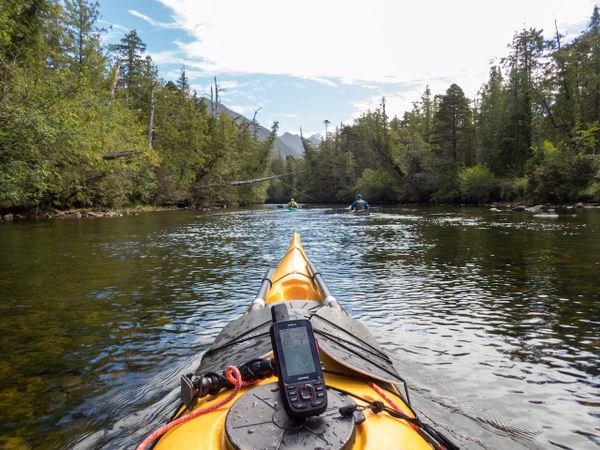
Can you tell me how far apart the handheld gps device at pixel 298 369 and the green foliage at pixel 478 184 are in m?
47.1

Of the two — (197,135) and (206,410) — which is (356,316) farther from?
(197,135)

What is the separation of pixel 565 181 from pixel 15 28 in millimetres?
40157

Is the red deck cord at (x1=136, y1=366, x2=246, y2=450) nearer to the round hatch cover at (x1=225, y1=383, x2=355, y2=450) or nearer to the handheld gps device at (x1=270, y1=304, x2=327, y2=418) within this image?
the round hatch cover at (x1=225, y1=383, x2=355, y2=450)

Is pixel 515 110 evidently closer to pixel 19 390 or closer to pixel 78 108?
pixel 78 108

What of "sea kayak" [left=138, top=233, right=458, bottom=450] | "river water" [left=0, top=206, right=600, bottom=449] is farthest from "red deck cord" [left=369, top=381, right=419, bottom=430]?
"river water" [left=0, top=206, right=600, bottom=449]

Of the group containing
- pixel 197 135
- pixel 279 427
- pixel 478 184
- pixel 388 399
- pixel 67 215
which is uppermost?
pixel 197 135

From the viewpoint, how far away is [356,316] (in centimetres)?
667

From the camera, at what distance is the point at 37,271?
10.0 m

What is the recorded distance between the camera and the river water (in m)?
3.69

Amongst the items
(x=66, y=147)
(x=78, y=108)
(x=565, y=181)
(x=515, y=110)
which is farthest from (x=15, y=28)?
(x=515, y=110)

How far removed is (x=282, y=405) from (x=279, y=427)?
0.57 ft

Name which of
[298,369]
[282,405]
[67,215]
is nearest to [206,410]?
[282,405]

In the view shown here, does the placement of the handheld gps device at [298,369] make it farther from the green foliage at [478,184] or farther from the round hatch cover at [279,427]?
the green foliage at [478,184]

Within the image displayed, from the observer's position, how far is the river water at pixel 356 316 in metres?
3.69
